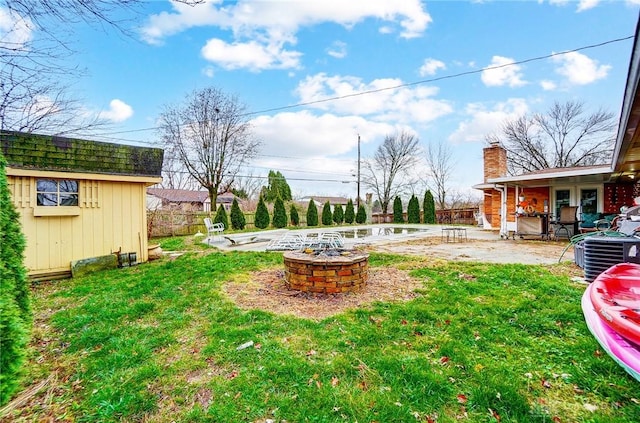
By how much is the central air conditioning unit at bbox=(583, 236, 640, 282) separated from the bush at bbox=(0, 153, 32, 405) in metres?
6.19

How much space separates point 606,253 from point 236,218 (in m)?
15.0

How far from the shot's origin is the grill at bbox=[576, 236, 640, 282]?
156 inches

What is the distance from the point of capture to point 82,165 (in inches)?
243

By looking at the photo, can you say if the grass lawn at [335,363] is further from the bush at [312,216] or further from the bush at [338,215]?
the bush at [338,215]

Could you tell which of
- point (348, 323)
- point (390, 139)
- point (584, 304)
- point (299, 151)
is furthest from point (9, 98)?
point (390, 139)

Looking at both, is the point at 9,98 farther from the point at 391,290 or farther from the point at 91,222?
the point at 391,290

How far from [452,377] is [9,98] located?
8100 millimetres

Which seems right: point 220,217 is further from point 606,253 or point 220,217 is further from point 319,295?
point 606,253

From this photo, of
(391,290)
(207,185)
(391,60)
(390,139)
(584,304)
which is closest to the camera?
(584,304)

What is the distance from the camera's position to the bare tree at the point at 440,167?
24891mm

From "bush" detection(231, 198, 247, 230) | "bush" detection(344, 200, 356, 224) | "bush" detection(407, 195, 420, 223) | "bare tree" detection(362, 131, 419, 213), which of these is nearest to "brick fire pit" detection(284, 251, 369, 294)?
"bush" detection(231, 198, 247, 230)

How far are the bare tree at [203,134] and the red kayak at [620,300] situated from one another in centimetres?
1812

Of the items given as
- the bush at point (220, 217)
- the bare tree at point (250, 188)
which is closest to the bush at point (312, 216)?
the bush at point (220, 217)

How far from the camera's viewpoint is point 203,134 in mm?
18531
